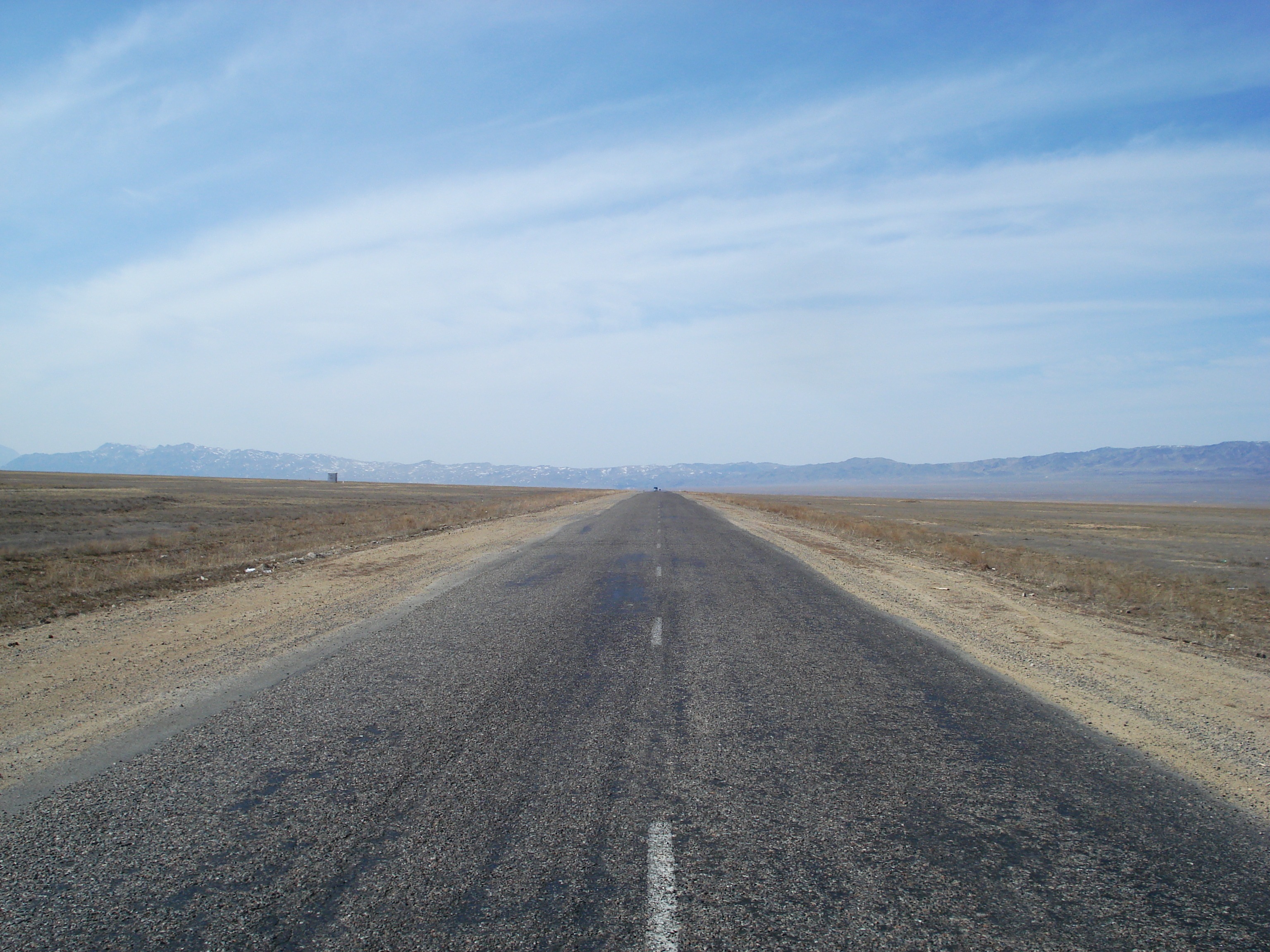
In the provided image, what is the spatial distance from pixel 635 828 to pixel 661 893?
0.68 meters

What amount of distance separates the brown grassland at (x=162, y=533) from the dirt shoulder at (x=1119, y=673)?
14.3 metres

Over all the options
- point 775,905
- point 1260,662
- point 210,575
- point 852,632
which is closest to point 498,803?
point 775,905

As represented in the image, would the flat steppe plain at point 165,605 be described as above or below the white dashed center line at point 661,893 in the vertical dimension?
below

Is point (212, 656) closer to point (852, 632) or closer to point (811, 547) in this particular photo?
point (852, 632)

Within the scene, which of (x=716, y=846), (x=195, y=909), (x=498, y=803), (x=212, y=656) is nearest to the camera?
(x=195, y=909)

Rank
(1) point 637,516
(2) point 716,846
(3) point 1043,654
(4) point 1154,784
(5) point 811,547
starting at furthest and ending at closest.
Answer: (1) point 637,516 < (5) point 811,547 < (3) point 1043,654 < (4) point 1154,784 < (2) point 716,846

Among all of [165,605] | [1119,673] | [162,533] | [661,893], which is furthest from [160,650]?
[162,533]

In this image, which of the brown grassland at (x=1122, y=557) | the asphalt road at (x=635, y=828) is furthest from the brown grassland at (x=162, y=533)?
the brown grassland at (x=1122, y=557)

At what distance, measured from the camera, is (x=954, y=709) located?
6.71 metres

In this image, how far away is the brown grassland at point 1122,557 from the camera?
13.6 m

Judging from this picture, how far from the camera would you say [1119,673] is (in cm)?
854

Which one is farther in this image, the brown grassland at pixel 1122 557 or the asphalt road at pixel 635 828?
the brown grassland at pixel 1122 557

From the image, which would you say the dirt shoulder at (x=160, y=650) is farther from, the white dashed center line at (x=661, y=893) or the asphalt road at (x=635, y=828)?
the white dashed center line at (x=661, y=893)

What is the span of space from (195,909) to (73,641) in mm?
8166
